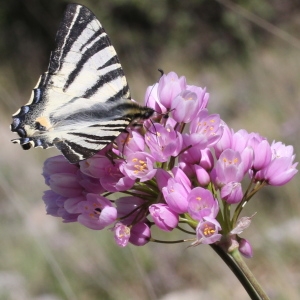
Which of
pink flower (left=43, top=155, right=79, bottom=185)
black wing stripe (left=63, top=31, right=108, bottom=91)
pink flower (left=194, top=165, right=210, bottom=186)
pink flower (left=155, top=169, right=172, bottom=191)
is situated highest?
black wing stripe (left=63, top=31, right=108, bottom=91)

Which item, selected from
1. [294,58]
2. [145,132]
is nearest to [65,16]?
[145,132]

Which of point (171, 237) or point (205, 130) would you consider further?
point (171, 237)

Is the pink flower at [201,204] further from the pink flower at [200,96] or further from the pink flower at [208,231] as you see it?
the pink flower at [200,96]

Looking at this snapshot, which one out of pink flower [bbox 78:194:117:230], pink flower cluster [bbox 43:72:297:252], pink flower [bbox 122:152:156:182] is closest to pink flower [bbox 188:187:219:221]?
pink flower cluster [bbox 43:72:297:252]

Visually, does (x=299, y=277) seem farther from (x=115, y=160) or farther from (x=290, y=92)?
(x=115, y=160)

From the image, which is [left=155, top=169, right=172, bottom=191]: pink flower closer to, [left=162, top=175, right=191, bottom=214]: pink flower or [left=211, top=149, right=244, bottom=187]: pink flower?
[left=162, top=175, right=191, bottom=214]: pink flower

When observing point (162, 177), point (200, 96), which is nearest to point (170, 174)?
point (162, 177)

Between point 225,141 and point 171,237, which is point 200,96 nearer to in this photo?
point 225,141
